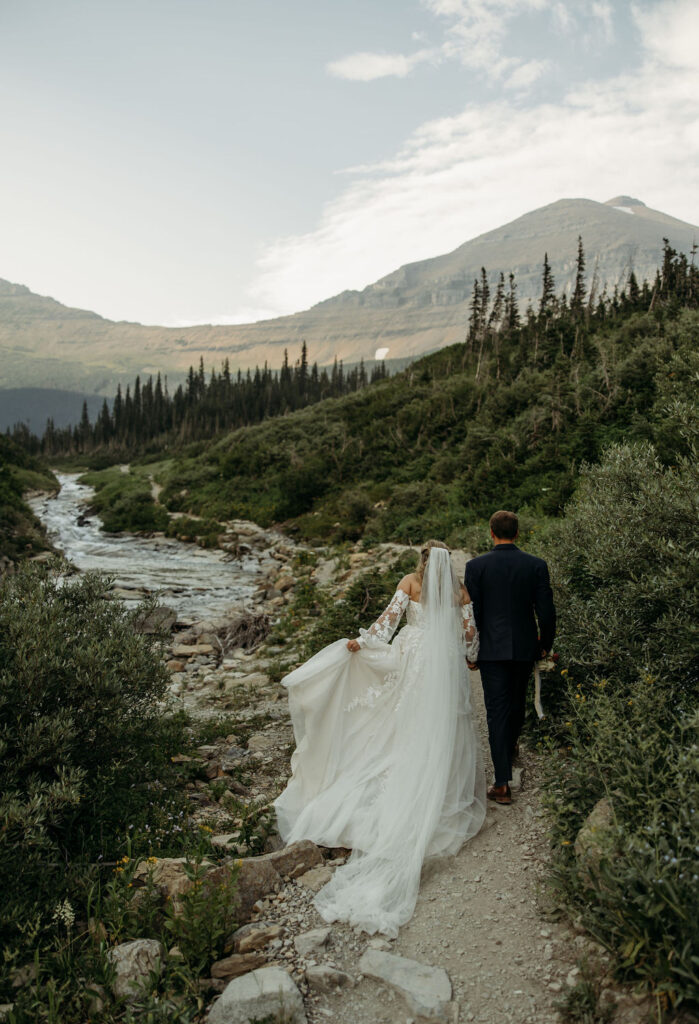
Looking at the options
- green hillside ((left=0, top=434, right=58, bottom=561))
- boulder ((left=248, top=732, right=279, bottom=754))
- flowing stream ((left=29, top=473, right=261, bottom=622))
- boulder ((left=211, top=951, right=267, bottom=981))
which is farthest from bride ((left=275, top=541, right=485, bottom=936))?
green hillside ((left=0, top=434, right=58, bottom=561))

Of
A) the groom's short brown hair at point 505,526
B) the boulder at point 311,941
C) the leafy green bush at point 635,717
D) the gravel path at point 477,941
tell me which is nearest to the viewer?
the leafy green bush at point 635,717

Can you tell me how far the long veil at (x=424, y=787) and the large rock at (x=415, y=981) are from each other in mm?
276

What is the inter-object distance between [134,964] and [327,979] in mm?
1136

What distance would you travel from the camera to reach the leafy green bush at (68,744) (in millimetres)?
4238

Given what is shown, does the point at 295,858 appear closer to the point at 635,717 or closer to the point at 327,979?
the point at 327,979

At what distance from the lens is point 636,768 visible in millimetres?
3947

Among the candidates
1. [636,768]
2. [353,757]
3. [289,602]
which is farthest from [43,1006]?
[289,602]

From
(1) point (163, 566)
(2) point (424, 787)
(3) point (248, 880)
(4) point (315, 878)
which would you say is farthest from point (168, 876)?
(1) point (163, 566)

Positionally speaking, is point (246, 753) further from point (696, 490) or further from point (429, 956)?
point (696, 490)

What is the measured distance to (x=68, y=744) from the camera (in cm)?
489

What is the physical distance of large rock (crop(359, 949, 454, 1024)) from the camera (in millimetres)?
3320

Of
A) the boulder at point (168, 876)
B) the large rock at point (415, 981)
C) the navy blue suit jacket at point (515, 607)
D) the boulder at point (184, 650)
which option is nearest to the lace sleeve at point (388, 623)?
the navy blue suit jacket at point (515, 607)

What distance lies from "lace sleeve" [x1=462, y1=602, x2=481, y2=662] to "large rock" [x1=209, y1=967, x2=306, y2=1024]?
2927 mm

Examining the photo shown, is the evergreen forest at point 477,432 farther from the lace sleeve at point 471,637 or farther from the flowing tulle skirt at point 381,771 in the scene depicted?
the flowing tulle skirt at point 381,771
